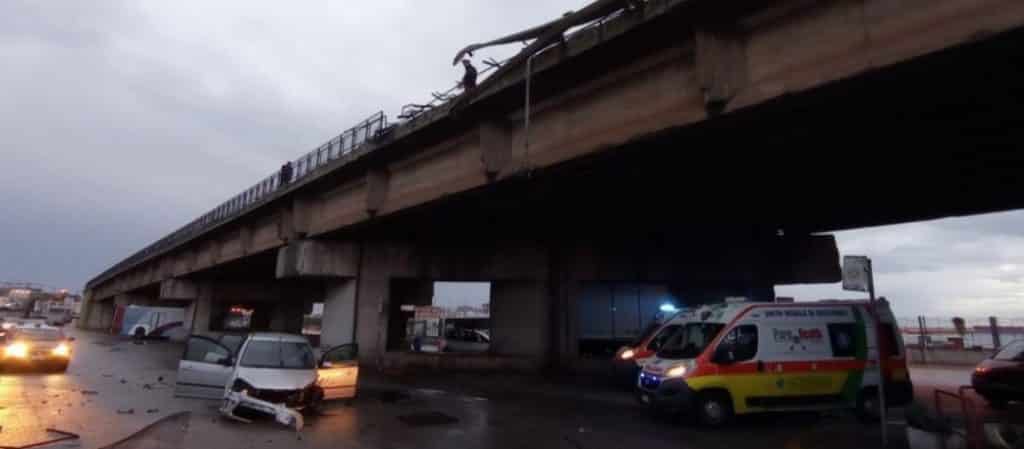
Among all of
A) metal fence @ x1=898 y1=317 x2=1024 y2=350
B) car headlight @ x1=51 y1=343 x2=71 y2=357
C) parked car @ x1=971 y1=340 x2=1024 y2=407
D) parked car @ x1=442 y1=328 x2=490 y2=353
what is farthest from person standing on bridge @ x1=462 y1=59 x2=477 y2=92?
metal fence @ x1=898 y1=317 x2=1024 y2=350

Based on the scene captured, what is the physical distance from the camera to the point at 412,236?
22.8 m

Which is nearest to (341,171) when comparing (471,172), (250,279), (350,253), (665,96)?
(350,253)

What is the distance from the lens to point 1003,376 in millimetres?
13562

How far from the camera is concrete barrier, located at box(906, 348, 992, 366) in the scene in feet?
95.8

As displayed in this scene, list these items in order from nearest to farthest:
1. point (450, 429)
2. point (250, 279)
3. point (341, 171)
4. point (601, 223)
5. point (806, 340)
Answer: point (450, 429) → point (806, 340) → point (341, 171) → point (601, 223) → point (250, 279)

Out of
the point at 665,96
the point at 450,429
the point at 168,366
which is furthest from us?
the point at 168,366

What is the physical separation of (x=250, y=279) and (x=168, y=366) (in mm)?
27489

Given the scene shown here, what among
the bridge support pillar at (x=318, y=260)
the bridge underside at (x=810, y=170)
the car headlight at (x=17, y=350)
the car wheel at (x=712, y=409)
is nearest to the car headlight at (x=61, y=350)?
the car headlight at (x=17, y=350)

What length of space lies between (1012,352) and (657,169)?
372 inches

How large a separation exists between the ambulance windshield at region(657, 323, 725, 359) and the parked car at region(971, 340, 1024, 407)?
23.2 feet

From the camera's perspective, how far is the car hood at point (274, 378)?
11219mm

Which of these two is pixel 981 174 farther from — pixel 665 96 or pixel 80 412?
pixel 80 412

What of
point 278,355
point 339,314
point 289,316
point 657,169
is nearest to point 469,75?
point 657,169

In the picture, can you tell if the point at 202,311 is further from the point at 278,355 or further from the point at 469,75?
the point at 469,75
